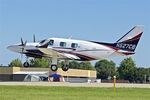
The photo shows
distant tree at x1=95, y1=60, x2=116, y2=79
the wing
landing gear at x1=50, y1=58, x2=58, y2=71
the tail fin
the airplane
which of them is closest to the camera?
the airplane

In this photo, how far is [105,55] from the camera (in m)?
50.0

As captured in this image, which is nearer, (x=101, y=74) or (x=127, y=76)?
(x=127, y=76)

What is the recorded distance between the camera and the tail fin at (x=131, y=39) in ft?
163

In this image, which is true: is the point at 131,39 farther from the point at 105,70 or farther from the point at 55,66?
the point at 105,70

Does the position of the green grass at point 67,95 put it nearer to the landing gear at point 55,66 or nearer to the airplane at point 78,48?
the airplane at point 78,48

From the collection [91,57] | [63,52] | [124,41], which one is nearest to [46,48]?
[63,52]

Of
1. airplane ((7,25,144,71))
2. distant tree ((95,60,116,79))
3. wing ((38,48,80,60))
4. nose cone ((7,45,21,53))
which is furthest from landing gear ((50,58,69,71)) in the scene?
distant tree ((95,60,116,79))

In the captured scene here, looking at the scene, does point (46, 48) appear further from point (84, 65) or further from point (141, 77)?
point (84, 65)

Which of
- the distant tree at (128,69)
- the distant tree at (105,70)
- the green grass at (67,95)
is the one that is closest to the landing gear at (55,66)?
the green grass at (67,95)

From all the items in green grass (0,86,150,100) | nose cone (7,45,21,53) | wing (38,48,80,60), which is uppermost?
nose cone (7,45,21,53)

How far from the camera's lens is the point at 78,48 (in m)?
49.3

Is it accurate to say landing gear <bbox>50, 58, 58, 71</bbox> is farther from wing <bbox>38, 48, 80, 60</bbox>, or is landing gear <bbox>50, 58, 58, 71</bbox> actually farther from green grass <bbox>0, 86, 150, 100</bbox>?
green grass <bbox>0, 86, 150, 100</bbox>

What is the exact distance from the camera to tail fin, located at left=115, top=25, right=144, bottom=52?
49.6 metres

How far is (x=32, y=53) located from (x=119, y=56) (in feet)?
33.9
